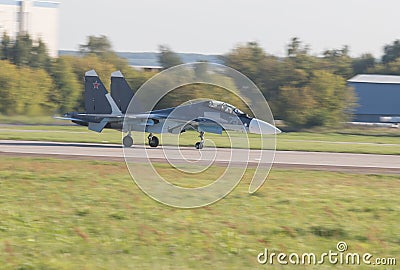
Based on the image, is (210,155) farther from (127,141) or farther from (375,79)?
(375,79)

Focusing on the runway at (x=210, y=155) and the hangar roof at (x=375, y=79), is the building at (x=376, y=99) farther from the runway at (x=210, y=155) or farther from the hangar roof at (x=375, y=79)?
the runway at (x=210, y=155)

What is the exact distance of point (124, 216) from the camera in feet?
48.8

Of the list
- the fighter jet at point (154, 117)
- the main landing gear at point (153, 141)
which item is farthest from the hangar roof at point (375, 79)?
the main landing gear at point (153, 141)

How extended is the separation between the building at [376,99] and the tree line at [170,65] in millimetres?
3094

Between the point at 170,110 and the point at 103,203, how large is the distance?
15.9 m

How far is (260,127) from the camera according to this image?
3269 cm

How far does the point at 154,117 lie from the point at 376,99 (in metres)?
49.8

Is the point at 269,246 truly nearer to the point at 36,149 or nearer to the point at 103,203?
the point at 103,203

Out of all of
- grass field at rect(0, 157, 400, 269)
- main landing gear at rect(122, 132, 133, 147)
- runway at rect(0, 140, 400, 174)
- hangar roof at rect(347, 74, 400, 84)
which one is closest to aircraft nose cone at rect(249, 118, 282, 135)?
runway at rect(0, 140, 400, 174)

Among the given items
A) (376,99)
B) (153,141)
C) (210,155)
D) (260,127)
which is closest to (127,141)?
(153,141)

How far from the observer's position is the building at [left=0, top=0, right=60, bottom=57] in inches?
3364

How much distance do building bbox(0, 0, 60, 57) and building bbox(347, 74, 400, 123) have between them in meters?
33.2

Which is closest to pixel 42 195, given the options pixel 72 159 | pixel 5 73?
pixel 72 159

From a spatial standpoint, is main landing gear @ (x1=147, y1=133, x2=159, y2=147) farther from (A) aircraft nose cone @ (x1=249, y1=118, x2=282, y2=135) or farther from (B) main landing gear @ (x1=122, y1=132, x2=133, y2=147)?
(A) aircraft nose cone @ (x1=249, y1=118, x2=282, y2=135)
